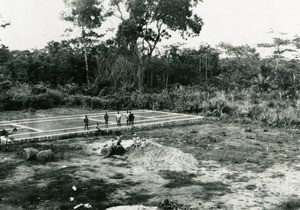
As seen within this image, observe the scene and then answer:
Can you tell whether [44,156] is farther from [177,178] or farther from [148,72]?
[148,72]

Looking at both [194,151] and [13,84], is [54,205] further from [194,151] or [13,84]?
[13,84]

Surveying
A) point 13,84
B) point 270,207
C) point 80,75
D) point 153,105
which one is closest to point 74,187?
point 270,207

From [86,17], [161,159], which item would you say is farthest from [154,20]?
[161,159]

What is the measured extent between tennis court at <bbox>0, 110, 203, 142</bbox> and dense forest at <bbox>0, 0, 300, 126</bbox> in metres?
2.90

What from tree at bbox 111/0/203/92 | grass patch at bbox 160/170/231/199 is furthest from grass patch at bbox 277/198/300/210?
Result: tree at bbox 111/0/203/92

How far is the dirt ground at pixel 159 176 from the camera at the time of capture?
7.43 meters

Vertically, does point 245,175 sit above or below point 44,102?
below

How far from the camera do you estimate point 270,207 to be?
716 centimetres

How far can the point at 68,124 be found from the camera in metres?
16.9

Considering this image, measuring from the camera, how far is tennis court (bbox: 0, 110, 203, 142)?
14.2 meters

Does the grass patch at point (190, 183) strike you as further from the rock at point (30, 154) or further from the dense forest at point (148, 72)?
the dense forest at point (148, 72)

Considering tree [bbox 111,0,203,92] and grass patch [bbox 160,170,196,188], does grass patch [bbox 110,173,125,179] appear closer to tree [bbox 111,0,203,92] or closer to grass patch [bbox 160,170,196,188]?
grass patch [bbox 160,170,196,188]

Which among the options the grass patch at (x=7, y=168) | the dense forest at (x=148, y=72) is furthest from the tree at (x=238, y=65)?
the grass patch at (x=7, y=168)

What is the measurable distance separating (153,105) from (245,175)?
1427 centimetres
